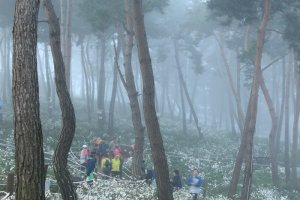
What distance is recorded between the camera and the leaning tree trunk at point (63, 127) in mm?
10789

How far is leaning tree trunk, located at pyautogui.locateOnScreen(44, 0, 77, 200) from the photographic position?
1079cm

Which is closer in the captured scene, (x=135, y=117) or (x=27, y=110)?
(x=27, y=110)

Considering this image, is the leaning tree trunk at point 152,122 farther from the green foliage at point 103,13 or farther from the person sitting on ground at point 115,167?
the green foliage at point 103,13

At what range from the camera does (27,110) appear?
22.2ft

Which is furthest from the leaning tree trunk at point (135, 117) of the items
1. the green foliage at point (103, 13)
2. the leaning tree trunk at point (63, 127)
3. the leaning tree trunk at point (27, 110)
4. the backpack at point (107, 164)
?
the leaning tree trunk at point (27, 110)

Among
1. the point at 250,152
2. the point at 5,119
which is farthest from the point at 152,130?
the point at 5,119

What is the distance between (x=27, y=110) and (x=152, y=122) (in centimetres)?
590

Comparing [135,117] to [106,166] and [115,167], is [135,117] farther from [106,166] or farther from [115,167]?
[106,166]

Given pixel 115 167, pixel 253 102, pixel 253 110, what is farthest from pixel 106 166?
pixel 253 102

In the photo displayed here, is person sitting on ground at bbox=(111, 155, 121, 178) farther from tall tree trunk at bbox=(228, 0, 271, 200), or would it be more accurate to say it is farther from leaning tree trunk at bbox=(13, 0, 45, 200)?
leaning tree trunk at bbox=(13, 0, 45, 200)

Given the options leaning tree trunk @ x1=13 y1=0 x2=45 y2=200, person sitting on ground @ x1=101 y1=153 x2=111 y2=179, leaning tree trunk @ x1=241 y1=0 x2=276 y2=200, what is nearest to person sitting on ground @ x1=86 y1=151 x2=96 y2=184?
person sitting on ground @ x1=101 y1=153 x2=111 y2=179

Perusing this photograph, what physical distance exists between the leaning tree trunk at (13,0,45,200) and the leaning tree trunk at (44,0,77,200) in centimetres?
418

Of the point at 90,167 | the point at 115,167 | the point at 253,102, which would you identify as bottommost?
the point at 115,167

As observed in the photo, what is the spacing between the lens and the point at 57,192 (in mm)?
13859
